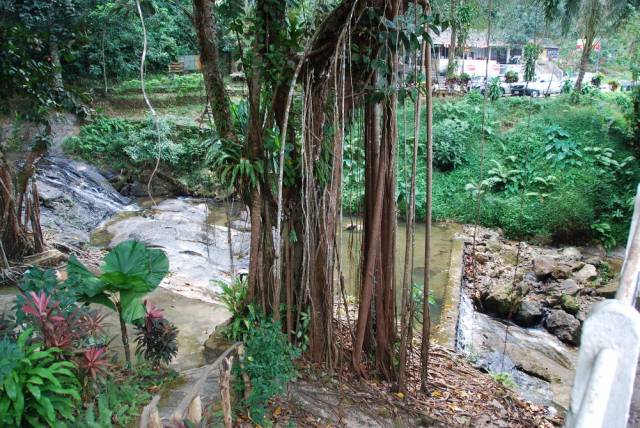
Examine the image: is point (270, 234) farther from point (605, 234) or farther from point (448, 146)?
point (448, 146)

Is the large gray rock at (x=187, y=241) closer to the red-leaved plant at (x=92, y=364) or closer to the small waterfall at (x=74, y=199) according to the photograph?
the small waterfall at (x=74, y=199)

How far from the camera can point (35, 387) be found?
232 cm

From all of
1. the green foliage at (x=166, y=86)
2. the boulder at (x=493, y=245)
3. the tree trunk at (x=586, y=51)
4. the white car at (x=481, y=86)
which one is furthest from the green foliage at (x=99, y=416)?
the white car at (x=481, y=86)

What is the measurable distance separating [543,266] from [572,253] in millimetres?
1462

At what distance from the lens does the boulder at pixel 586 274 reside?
325 inches

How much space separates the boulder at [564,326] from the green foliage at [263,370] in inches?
195

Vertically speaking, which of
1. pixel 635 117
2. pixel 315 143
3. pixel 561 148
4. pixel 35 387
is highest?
pixel 315 143

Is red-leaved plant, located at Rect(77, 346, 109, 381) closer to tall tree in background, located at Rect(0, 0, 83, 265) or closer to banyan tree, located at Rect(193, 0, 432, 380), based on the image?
banyan tree, located at Rect(193, 0, 432, 380)

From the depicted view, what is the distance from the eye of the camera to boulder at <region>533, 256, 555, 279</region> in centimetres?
830

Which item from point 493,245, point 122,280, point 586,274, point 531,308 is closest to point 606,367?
point 122,280

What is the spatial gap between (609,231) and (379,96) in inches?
345

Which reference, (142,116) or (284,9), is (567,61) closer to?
(142,116)

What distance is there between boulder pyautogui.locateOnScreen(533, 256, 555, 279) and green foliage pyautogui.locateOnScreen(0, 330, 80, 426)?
7.74 m

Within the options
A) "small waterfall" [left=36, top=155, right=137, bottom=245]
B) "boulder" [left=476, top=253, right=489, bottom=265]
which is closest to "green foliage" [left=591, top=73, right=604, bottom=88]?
"boulder" [left=476, top=253, right=489, bottom=265]
